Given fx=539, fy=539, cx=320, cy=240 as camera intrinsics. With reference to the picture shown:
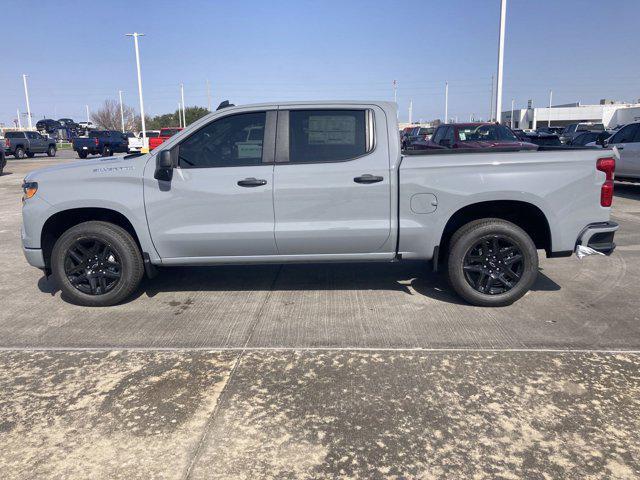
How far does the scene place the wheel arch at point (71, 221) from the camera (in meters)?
5.11

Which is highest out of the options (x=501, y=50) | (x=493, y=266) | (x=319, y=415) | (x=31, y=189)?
(x=501, y=50)

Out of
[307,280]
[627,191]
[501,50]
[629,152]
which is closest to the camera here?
[307,280]

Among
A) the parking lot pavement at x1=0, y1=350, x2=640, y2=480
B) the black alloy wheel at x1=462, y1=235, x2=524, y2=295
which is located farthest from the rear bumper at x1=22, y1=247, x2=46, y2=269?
the black alloy wheel at x1=462, y1=235, x2=524, y2=295

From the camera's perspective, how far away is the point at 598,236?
4.87 metres

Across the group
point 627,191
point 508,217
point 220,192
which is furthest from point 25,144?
point 508,217

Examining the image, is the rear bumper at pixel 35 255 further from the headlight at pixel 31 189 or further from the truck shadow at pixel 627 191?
the truck shadow at pixel 627 191

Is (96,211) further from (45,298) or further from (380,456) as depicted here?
(380,456)

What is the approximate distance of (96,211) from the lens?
513cm

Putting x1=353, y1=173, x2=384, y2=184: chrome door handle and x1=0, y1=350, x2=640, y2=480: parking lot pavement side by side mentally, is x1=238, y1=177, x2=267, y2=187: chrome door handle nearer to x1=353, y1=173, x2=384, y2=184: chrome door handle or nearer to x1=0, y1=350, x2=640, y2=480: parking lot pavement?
x1=353, y1=173, x2=384, y2=184: chrome door handle

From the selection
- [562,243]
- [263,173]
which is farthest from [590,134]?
[263,173]

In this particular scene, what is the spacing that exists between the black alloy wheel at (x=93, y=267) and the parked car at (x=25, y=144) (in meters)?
31.1

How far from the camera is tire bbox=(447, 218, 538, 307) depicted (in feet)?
16.1

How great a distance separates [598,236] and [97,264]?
4.67m

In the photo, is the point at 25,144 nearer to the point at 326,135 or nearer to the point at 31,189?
the point at 31,189
